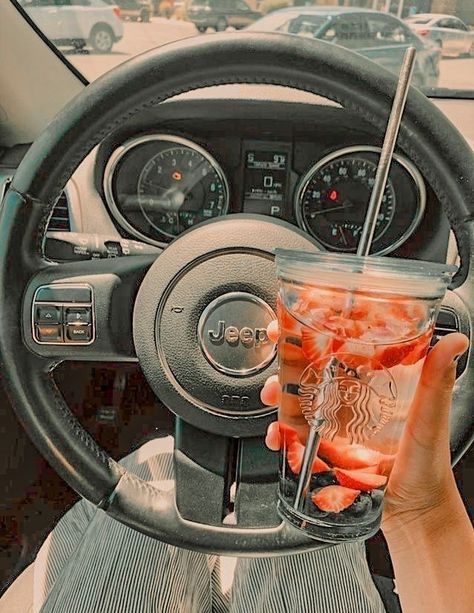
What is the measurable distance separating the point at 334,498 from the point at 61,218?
940 millimetres

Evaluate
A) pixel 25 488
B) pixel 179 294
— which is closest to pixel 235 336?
pixel 179 294

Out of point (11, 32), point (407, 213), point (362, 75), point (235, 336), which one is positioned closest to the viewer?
point (362, 75)

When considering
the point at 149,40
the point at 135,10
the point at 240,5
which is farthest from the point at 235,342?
the point at 240,5

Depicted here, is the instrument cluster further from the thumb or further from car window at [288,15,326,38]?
the thumb

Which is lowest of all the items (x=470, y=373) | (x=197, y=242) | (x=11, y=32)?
(x=470, y=373)

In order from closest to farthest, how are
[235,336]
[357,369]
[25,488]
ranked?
[357,369]
[235,336]
[25,488]

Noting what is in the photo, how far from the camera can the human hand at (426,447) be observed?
0.78 metres

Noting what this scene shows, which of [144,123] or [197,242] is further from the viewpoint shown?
[144,123]

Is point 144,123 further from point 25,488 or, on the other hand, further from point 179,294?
point 25,488

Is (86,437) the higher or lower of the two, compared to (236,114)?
lower

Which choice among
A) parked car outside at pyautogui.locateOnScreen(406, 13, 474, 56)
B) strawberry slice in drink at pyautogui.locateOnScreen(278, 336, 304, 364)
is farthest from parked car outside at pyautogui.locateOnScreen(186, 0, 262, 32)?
strawberry slice in drink at pyautogui.locateOnScreen(278, 336, 304, 364)

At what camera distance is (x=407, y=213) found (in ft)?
5.02

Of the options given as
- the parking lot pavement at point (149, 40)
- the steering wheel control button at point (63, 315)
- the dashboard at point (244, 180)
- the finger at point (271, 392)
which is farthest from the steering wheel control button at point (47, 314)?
the parking lot pavement at point (149, 40)

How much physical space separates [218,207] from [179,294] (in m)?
0.57
